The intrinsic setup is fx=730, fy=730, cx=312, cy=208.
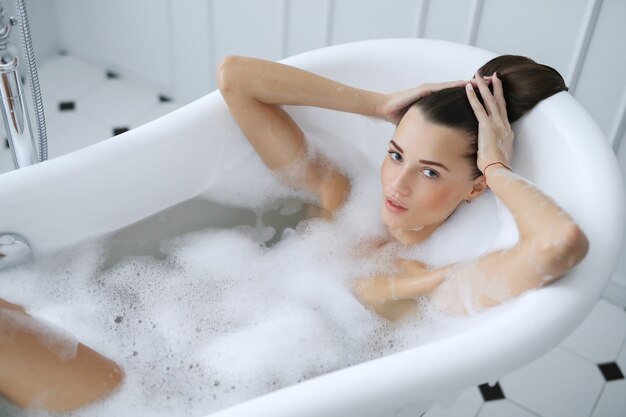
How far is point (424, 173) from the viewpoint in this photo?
4.56 ft

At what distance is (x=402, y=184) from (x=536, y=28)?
0.72 meters

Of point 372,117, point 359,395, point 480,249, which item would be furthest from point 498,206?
point 359,395

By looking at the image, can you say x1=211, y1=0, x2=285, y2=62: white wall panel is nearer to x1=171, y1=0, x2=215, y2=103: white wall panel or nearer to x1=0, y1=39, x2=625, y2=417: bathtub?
x1=171, y1=0, x2=215, y2=103: white wall panel

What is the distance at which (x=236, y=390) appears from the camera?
4.62 feet

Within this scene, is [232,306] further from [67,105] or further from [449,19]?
[67,105]

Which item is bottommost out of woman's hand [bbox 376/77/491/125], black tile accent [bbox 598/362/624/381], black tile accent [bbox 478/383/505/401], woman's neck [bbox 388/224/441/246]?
black tile accent [bbox 478/383/505/401]

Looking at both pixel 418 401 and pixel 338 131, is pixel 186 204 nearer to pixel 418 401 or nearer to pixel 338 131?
pixel 338 131

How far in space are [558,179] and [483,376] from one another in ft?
1.51

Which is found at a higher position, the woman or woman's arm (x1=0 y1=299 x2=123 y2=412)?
the woman

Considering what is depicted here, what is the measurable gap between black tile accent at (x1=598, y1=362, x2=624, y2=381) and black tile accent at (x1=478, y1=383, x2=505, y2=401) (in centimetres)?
29

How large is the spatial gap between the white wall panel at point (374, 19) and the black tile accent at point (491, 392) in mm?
974

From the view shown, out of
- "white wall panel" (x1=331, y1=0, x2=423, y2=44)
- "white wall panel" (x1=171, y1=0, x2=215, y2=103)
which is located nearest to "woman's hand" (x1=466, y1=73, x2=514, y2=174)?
"white wall panel" (x1=331, y1=0, x2=423, y2=44)

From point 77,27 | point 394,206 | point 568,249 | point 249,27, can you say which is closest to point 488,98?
point 394,206

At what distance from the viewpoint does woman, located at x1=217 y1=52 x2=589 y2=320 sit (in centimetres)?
121
